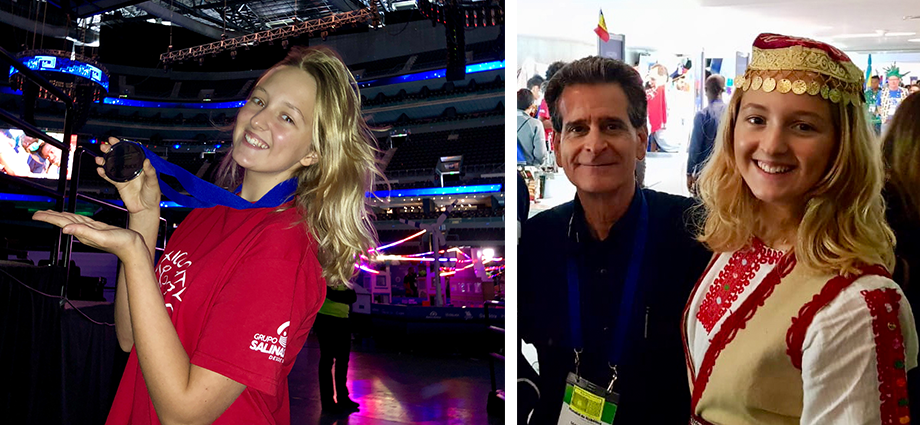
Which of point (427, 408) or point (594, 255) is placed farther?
point (427, 408)

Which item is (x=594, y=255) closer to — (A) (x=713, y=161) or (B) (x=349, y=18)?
(A) (x=713, y=161)

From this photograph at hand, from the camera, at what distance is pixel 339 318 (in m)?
5.11

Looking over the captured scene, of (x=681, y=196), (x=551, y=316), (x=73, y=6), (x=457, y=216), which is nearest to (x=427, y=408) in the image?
(x=551, y=316)

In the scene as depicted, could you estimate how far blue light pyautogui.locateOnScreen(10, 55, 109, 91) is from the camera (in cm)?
1152

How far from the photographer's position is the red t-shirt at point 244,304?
3.48ft

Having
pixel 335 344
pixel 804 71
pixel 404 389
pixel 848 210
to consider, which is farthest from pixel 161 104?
pixel 848 210

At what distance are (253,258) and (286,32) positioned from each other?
44.8 feet

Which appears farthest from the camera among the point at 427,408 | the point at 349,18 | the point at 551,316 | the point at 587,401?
the point at 349,18

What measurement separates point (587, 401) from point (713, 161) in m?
0.73

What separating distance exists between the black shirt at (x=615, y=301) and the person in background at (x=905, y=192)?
1.30 feet

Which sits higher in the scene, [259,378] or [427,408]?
[259,378]

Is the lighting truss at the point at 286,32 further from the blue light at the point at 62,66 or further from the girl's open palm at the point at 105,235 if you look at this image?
the girl's open palm at the point at 105,235

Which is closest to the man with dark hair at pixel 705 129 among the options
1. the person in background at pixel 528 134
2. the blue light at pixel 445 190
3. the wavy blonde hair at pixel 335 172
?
the person in background at pixel 528 134

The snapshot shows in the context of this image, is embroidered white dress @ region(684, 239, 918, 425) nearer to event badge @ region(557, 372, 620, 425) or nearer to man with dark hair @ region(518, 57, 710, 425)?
man with dark hair @ region(518, 57, 710, 425)
